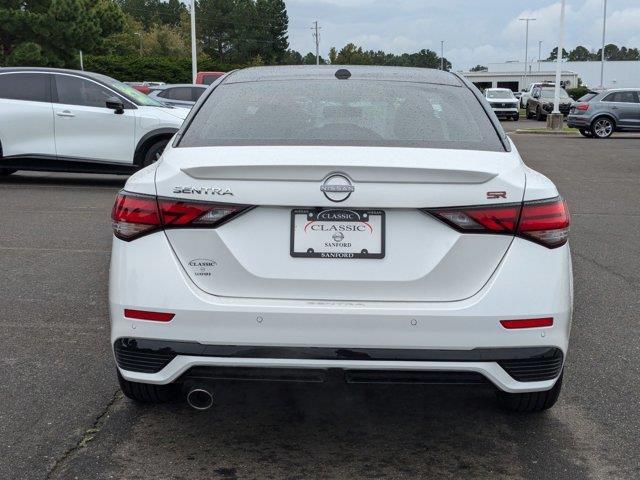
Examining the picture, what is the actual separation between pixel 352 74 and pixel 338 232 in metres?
1.48

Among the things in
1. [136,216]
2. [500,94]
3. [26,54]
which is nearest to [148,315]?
[136,216]

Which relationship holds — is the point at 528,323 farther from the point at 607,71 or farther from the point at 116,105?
the point at 607,71

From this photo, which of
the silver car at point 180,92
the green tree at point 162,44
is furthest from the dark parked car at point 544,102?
the green tree at point 162,44

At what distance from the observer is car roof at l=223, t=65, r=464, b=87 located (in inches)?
172

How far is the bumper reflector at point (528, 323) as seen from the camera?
3.26 meters

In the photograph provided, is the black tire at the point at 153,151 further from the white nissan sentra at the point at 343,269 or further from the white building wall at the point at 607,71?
the white building wall at the point at 607,71

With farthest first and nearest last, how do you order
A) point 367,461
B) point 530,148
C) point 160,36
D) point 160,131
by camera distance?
point 160,36, point 530,148, point 160,131, point 367,461

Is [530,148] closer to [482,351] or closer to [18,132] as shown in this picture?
[18,132]

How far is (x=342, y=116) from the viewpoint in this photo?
3.96m

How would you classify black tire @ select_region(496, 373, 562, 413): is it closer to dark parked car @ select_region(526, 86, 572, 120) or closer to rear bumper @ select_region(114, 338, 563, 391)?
rear bumper @ select_region(114, 338, 563, 391)

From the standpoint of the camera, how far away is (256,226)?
3.28 m

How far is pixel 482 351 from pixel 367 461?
0.75m

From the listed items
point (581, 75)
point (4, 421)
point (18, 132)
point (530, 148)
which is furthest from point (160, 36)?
point (4, 421)

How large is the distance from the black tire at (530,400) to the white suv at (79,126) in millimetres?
9525
